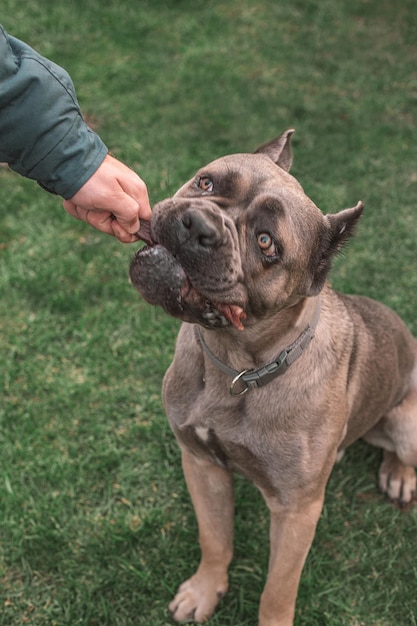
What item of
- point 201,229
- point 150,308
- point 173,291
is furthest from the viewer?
point 150,308

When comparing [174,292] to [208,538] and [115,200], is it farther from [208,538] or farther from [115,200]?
[208,538]

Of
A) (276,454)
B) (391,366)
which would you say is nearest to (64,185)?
(276,454)

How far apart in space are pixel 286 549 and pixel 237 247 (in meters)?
1.29

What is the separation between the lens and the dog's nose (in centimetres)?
220

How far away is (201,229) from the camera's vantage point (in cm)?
220

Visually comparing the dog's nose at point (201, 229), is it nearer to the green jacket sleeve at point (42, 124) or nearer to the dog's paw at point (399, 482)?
the green jacket sleeve at point (42, 124)

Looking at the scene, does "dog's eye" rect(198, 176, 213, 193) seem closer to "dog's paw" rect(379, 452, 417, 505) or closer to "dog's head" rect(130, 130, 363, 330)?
"dog's head" rect(130, 130, 363, 330)

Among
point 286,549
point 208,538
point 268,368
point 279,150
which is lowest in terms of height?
point 208,538

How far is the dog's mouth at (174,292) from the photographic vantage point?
2311mm

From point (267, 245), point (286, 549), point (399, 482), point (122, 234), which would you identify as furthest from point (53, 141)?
point (399, 482)

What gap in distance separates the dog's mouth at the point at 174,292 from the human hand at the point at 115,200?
0.21m

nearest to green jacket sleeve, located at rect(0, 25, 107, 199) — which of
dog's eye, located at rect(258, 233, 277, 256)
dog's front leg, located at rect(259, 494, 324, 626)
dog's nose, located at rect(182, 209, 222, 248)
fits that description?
dog's nose, located at rect(182, 209, 222, 248)

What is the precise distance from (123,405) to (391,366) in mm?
1581

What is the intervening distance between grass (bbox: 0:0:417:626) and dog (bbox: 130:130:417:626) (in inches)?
16.2
